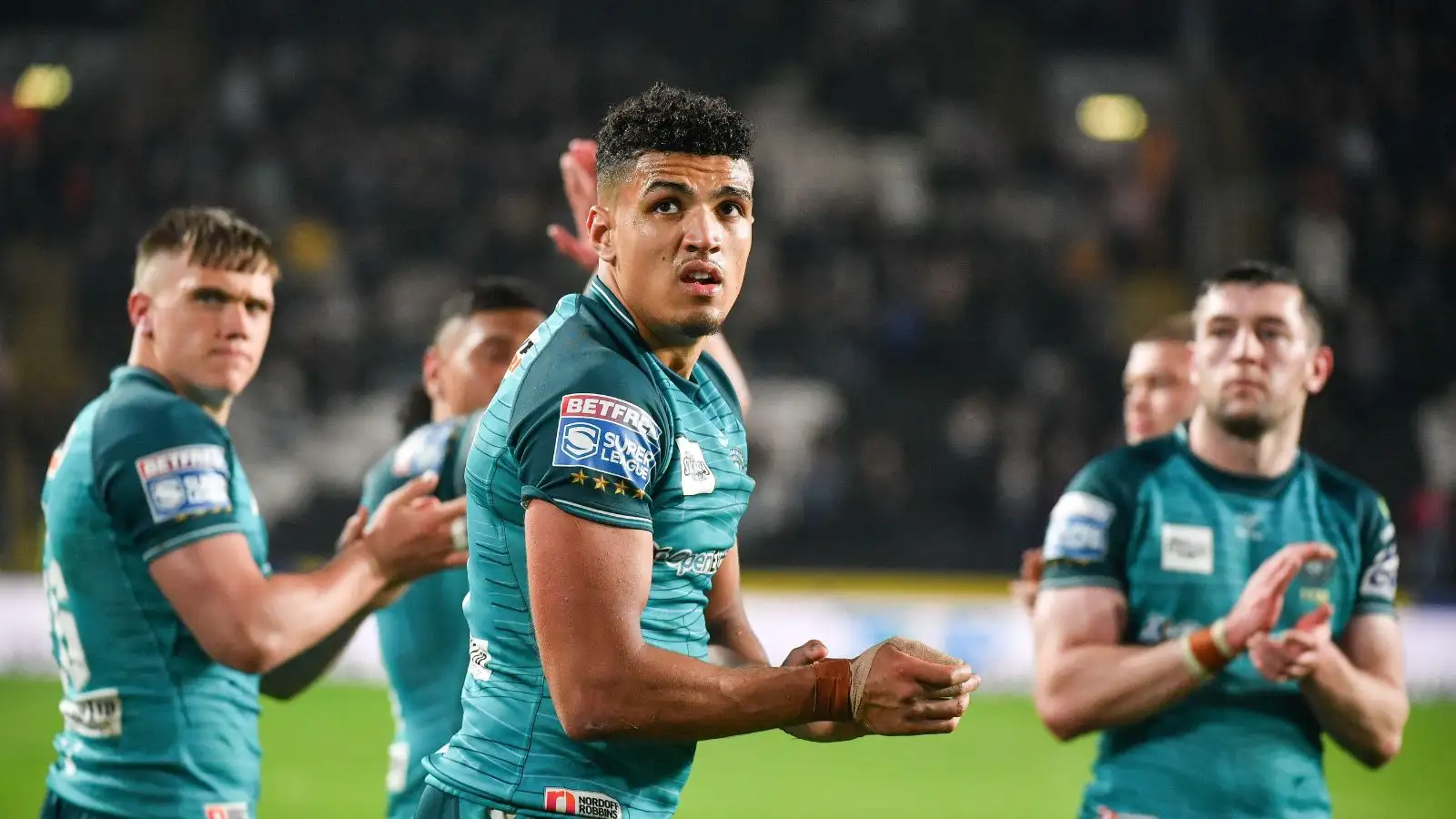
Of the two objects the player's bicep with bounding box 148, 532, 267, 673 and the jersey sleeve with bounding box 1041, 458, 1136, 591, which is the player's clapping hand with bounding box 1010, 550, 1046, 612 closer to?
the jersey sleeve with bounding box 1041, 458, 1136, 591

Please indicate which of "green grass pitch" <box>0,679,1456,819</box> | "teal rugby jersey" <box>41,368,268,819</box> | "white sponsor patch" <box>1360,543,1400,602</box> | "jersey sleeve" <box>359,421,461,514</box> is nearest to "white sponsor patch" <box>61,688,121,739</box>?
"teal rugby jersey" <box>41,368,268,819</box>

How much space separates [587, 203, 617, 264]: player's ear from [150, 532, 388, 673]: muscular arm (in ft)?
4.66

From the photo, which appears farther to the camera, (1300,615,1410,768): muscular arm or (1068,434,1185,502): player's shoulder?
(1068,434,1185,502): player's shoulder

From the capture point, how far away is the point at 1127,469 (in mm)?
4801

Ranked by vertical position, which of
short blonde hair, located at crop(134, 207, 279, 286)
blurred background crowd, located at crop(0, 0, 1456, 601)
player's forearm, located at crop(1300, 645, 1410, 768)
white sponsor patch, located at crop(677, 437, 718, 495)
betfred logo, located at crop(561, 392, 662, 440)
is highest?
blurred background crowd, located at crop(0, 0, 1456, 601)

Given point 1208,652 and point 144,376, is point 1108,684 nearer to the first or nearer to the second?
point 1208,652

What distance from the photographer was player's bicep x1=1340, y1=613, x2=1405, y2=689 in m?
4.57

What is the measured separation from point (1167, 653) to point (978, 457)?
12160 millimetres

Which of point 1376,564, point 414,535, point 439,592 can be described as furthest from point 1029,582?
point 414,535

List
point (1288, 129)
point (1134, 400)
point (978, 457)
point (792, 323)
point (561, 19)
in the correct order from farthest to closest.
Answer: point (561, 19) → point (1288, 129) → point (792, 323) → point (978, 457) → point (1134, 400)

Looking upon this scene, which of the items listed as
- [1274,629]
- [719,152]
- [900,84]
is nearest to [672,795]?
[719,152]

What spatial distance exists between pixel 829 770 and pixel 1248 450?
6.85 m

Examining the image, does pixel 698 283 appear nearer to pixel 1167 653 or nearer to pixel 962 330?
pixel 1167 653

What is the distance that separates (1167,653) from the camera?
4.29 m
